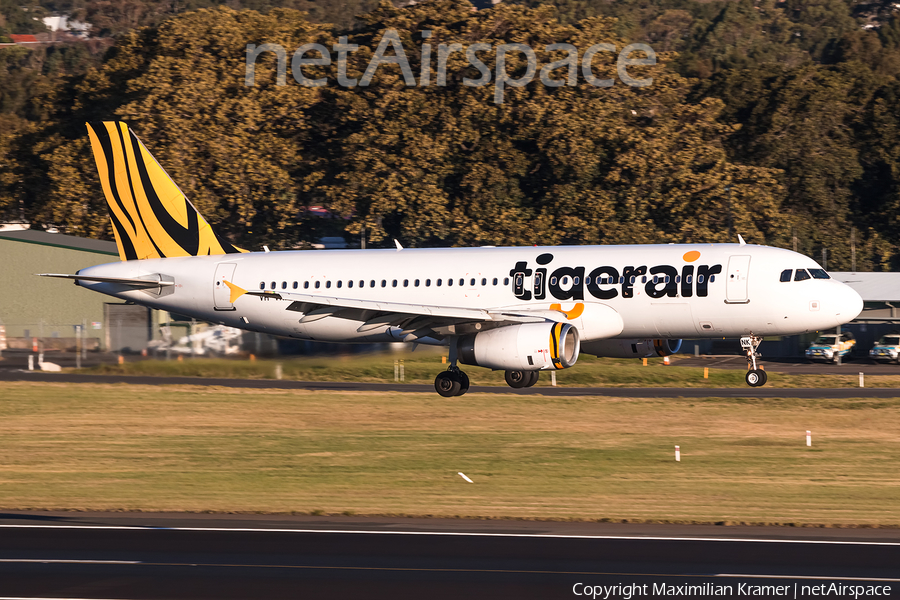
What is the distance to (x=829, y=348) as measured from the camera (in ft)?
277

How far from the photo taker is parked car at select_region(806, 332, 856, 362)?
84.2m

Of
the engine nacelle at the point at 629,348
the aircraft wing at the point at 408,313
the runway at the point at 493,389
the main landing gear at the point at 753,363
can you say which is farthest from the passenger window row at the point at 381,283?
the runway at the point at 493,389

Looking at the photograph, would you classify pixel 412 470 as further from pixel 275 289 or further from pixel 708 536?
pixel 708 536

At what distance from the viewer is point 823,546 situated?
29203 mm

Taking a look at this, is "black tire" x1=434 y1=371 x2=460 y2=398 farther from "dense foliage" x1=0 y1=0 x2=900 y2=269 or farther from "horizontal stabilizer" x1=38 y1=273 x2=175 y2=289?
"dense foliage" x1=0 y1=0 x2=900 y2=269

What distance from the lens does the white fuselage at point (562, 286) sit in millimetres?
39062

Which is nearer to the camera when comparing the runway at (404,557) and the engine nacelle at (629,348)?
the runway at (404,557)

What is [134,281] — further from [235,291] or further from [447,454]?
[447,454]

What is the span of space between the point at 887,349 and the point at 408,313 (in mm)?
54785

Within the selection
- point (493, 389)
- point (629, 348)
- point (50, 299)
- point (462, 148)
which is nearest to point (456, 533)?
point (629, 348)

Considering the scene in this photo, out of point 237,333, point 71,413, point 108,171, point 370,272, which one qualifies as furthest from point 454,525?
point 237,333

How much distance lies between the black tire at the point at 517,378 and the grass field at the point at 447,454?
3.47 m

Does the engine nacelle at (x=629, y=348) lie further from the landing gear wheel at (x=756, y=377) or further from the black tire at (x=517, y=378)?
the landing gear wheel at (x=756, y=377)

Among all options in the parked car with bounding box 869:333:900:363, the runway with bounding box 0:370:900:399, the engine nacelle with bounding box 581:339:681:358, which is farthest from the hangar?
the parked car with bounding box 869:333:900:363
